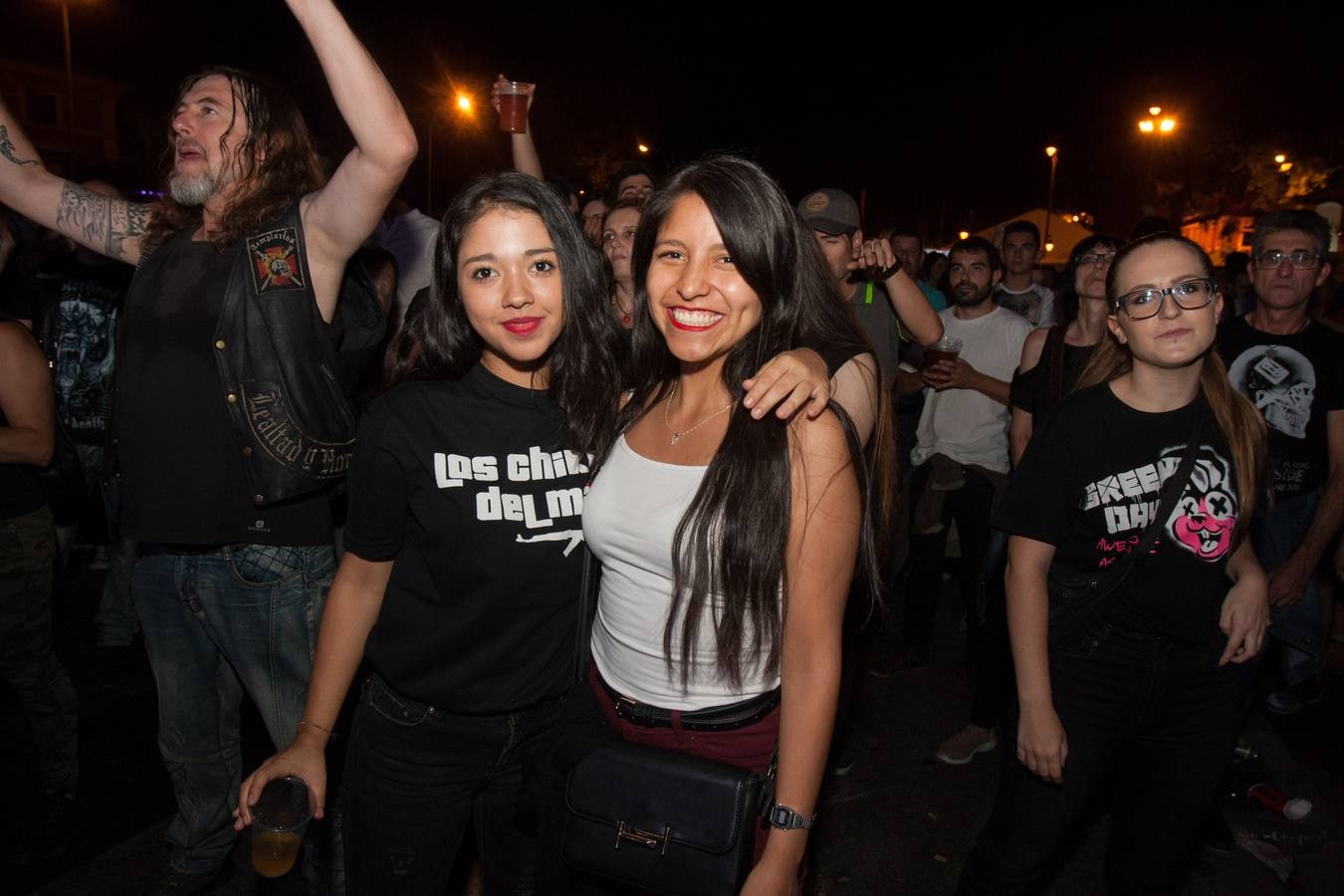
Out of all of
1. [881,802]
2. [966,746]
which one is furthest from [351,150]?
[966,746]

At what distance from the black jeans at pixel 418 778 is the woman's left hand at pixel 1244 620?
1955mm

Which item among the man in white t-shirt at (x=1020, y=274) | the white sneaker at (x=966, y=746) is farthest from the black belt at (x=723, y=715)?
the man in white t-shirt at (x=1020, y=274)

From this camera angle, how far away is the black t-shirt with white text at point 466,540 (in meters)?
2.08

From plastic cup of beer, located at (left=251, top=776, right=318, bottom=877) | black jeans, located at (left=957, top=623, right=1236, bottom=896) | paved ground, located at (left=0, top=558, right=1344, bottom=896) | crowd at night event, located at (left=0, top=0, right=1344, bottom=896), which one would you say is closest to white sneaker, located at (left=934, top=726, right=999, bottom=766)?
paved ground, located at (left=0, top=558, right=1344, bottom=896)

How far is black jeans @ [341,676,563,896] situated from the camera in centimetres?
213

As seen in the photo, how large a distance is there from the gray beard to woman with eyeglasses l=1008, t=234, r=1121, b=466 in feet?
11.3

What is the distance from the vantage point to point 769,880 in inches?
69.5

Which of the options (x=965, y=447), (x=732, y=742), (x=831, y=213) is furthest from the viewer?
(x=965, y=447)

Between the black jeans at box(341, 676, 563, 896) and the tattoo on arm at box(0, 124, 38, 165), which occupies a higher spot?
the tattoo on arm at box(0, 124, 38, 165)

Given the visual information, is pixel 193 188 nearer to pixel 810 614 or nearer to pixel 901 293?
pixel 810 614

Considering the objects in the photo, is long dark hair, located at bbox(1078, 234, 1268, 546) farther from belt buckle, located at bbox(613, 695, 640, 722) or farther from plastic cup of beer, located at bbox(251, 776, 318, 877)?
plastic cup of beer, located at bbox(251, 776, 318, 877)

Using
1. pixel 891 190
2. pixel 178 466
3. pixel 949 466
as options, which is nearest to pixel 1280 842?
pixel 949 466

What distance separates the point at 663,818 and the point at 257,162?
7.59 feet

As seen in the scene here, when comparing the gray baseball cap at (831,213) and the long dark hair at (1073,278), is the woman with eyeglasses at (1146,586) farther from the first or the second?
the gray baseball cap at (831,213)
